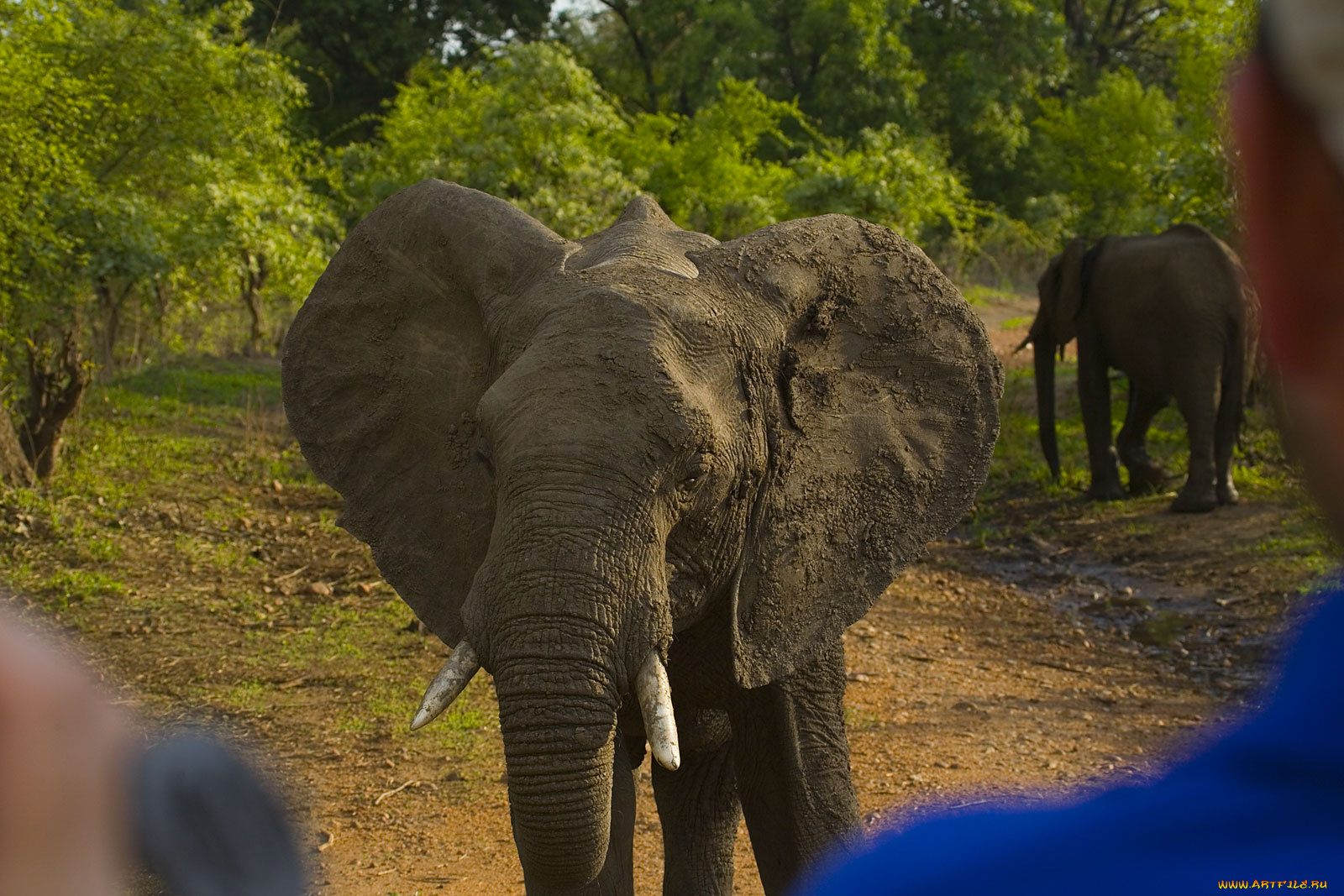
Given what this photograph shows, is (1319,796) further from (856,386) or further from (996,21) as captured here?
(996,21)

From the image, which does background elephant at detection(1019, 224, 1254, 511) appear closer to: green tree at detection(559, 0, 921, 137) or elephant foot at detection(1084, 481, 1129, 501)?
elephant foot at detection(1084, 481, 1129, 501)

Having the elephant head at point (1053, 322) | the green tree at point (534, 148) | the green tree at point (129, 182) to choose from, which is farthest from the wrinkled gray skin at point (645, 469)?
the elephant head at point (1053, 322)

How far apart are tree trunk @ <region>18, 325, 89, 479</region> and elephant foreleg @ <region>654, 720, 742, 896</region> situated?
6.72 meters

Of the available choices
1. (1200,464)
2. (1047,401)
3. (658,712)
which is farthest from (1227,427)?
(658,712)

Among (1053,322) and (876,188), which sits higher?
(876,188)

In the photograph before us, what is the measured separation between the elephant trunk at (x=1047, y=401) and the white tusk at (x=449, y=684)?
33.8ft

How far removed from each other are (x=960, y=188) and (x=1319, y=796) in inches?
611

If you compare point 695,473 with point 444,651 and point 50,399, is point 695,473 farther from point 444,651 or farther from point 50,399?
point 50,399

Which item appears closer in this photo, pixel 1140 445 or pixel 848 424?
pixel 848 424

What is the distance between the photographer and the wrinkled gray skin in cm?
290

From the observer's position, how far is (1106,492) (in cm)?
1192

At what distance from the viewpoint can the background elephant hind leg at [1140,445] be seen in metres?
12.2

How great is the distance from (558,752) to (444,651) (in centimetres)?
458

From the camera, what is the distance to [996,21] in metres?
27.7
